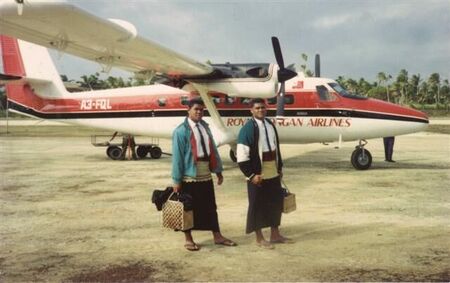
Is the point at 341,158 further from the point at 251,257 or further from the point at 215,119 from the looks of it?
the point at 251,257

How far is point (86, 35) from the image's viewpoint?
739 centimetres

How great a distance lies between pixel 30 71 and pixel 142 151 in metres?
5.16

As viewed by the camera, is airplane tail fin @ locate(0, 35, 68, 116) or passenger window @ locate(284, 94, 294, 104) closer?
passenger window @ locate(284, 94, 294, 104)

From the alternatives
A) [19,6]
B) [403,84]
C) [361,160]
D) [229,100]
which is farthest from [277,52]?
[403,84]

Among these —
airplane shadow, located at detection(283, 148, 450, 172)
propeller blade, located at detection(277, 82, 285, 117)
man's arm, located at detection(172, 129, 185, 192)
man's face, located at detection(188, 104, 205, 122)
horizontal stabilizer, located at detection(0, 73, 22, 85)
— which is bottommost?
airplane shadow, located at detection(283, 148, 450, 172)

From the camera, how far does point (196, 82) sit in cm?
1256

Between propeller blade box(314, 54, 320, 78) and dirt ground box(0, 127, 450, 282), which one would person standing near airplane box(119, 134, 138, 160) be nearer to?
dirt ground box(0, 127, 450, 282)

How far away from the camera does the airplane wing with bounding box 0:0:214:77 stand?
5.50 metres

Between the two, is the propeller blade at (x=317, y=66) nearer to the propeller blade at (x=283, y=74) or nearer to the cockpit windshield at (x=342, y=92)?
the cockpit windshield at (x=342, y=92)

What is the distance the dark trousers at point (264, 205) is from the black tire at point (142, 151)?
1179 centimetres

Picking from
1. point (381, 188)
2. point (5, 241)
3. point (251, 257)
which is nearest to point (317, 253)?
point (251, 257)

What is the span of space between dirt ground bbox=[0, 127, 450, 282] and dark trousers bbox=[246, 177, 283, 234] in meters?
0.33

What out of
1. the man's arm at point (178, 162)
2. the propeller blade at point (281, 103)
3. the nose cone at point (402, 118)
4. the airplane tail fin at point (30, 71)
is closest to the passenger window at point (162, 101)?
the airplane tail fin at point (30, 71)

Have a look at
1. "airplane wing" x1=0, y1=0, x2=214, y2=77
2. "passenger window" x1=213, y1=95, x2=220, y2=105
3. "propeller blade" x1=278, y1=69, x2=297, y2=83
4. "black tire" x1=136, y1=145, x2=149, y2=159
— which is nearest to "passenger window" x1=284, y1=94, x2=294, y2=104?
"propeller blade" x1=278, y1=69, x2=297, y2=83
